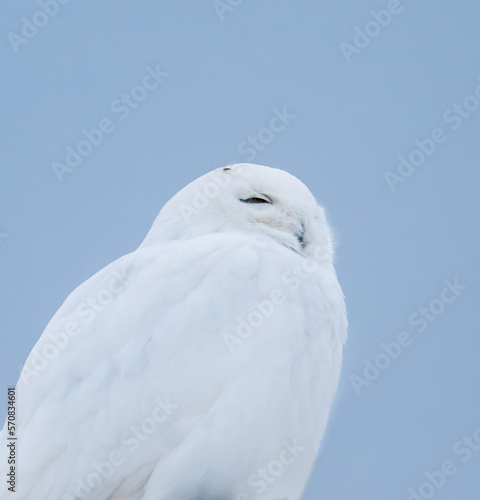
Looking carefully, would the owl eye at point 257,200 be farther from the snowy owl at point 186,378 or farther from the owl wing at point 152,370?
the owl wing at point 152,370

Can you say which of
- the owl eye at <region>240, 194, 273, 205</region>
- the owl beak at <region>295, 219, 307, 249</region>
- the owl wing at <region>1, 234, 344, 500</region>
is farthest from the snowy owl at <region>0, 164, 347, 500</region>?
the owl eye at <region>240, 194, 273, 205</region>

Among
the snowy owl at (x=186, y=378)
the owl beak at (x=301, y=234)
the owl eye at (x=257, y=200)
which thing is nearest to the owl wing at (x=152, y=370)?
the snowy owl at (x=186, y=378)

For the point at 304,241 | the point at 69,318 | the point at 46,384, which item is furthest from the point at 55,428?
the point at 304,241

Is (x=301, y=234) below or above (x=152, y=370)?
above

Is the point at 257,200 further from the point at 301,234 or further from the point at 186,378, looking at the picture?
the point at 186,378

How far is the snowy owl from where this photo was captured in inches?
137

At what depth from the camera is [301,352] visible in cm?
377

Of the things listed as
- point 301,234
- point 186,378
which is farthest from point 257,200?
point 186,378

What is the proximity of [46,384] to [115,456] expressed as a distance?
431mm

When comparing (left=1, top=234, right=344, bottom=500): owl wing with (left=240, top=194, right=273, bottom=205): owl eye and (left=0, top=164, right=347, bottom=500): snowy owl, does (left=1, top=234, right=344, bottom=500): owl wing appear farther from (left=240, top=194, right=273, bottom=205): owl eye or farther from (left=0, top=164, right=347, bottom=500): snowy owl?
(left=240, top=194, right=273, bottom=205): owl eye

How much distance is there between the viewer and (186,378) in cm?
359

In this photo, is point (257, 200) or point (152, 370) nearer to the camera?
point (152, 370)

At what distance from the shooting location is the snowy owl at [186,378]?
11.5ft

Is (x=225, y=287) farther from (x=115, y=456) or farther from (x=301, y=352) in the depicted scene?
(x=115, y=456)
